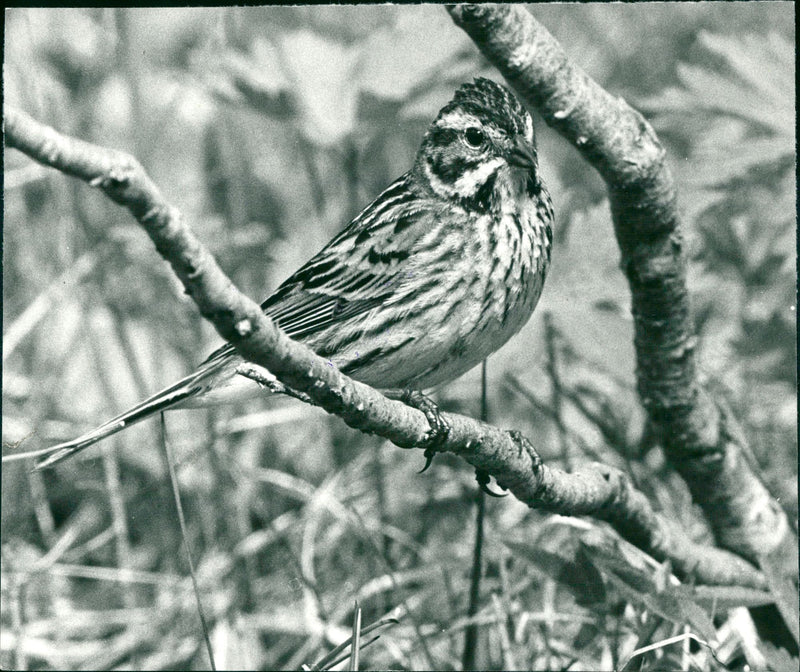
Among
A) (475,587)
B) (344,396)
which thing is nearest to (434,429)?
(344,396)

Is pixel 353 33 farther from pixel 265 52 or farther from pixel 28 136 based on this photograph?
pixel 28 136

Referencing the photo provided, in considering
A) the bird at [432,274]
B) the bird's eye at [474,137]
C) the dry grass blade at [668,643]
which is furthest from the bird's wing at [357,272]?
the dry grass blade at [668,643]

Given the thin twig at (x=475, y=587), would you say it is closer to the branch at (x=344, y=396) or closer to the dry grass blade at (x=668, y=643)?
the branch at (x=344, y=396)

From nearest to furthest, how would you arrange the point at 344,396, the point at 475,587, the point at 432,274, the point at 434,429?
1. the point at 344,396
2. the point at 434,429
3. the point at 432,274
4. the point at 475,587

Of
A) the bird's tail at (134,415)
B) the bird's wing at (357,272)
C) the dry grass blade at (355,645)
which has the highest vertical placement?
the bird's wing at (357,272)

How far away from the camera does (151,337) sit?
10.1 ft

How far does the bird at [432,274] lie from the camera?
5.73 feet

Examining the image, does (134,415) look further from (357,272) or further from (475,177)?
(475,177)

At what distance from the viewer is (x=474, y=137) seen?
176cm

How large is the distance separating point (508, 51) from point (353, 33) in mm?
1554

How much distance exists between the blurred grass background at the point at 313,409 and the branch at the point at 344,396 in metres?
0.16

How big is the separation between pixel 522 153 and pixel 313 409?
128cm

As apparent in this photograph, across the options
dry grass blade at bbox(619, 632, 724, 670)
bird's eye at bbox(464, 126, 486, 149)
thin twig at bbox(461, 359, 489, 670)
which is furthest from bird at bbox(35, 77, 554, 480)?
dry grass blade at bbox(619, 632, 724, 670)

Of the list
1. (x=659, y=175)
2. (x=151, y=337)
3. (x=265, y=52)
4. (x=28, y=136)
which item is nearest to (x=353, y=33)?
(x=265, y=52)
